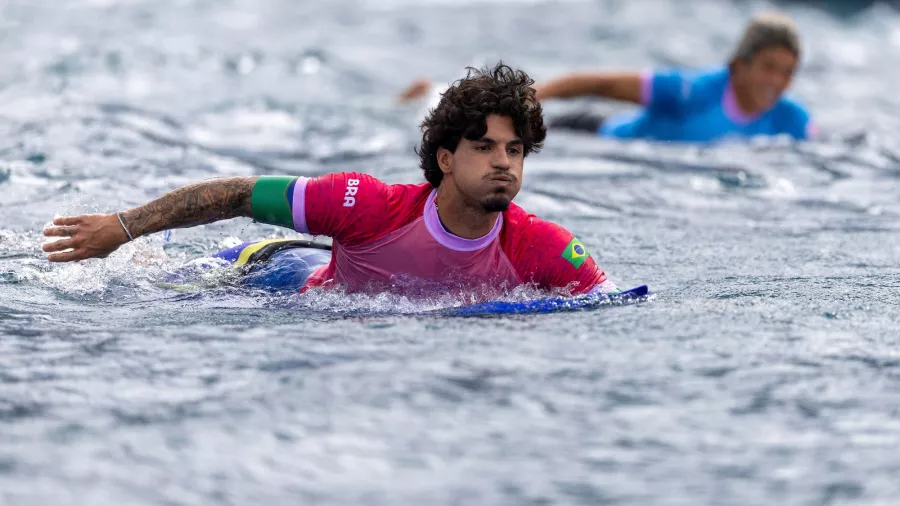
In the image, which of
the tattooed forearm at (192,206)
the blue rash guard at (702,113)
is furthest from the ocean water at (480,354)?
the tattooed forearm at (192,206)

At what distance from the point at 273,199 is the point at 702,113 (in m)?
6.43

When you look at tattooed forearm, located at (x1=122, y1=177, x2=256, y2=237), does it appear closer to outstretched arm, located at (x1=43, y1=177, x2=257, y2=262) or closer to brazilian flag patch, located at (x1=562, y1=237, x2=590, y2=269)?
outstretched arm, located at (x1=43, y1=177, x2=257, y2=262)

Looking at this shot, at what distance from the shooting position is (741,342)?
4766 mm

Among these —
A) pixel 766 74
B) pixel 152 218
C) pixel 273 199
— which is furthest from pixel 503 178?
pixel 766 74

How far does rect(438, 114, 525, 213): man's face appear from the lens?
16.6ft

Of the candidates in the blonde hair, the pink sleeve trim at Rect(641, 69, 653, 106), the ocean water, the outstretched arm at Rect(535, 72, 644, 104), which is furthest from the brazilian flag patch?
the pink sleeve trim at Rect(641, 69, 653, 106)

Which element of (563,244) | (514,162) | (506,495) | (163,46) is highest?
(163,46)

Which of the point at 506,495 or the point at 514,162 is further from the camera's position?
the point at 514,162

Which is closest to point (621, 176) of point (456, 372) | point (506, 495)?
point (456, 372)

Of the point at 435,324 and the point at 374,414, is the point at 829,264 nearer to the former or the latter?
the point at 435,324

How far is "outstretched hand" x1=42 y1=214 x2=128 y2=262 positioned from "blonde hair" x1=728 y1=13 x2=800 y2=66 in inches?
253

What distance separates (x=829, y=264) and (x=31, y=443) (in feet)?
15.4

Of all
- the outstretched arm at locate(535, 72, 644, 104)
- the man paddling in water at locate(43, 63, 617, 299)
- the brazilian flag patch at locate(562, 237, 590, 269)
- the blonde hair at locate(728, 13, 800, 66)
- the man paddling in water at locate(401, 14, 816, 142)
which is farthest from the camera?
the outstretched arm at locate(535, 72, 644, 104)

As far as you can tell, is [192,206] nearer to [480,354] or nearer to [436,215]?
[436,215]
